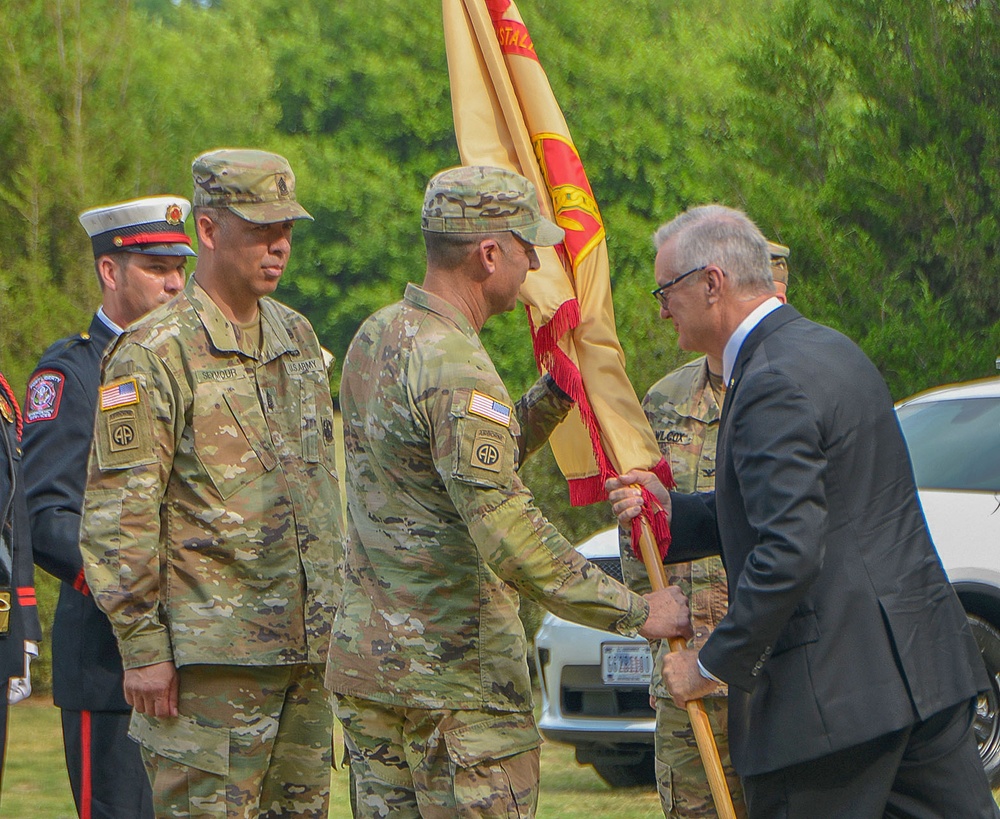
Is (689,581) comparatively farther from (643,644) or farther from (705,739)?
(643,644)

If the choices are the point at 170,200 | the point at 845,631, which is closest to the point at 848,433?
the point at 845,631

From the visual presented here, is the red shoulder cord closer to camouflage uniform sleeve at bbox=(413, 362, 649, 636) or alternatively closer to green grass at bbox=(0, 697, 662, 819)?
camouflage uniform sleeve at bbox=(413, 362, 649, 636)

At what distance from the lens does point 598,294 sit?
450 cm

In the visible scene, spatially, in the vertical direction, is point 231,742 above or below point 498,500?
below

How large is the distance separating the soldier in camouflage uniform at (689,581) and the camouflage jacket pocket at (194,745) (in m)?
1.37

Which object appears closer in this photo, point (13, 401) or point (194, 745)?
point (194, 745)

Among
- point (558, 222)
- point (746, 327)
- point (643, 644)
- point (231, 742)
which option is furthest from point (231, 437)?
point (643, 644)

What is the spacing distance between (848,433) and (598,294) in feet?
4.40

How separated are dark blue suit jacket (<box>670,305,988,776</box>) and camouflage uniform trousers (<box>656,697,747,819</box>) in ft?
3.42

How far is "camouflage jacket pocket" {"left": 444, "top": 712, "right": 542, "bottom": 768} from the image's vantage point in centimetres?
346

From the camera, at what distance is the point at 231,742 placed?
400 centimetres

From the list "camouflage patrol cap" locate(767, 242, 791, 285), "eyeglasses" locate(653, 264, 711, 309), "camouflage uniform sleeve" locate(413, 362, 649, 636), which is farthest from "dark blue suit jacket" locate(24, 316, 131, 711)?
"camouflage patrol cap" locate(767, 242, 791, 285)

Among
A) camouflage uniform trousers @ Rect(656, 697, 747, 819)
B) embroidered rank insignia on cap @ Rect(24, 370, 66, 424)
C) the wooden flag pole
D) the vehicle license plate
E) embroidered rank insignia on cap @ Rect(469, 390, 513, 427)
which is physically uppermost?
embroidered rank insignia on cap @ Rect(24, 370, 66, 424)

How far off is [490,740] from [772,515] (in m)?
0.90
